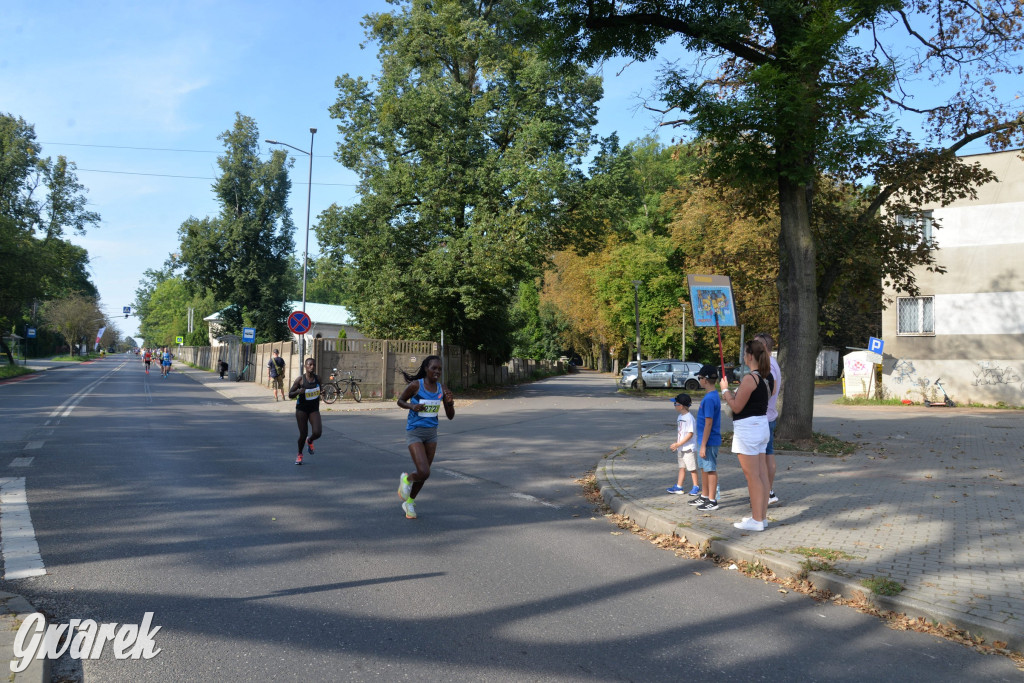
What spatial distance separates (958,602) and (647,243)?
138 feet

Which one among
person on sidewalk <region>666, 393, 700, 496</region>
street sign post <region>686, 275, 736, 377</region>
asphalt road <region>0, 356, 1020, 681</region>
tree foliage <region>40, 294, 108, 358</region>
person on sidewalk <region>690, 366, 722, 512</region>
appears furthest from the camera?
tree foliage <region>40, 294, 108, 358</region>

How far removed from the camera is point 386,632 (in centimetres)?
420

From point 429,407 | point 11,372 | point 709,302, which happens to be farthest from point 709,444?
point 11,372

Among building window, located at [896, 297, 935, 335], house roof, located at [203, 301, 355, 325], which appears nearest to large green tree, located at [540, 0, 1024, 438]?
building window, located at [896, 297, 935, 335]

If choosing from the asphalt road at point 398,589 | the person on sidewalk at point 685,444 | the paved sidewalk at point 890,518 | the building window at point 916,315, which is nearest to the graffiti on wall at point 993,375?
the building window at point 916,315

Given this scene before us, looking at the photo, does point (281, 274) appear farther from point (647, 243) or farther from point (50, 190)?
point (647, 243)

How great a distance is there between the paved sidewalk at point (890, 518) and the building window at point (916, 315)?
49.4 feet

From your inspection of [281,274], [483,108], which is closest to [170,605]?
[483,108]

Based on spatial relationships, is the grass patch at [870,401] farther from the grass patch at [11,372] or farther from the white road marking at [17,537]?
the grass patch at [11,372]

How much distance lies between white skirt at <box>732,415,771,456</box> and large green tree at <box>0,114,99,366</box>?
126 feet

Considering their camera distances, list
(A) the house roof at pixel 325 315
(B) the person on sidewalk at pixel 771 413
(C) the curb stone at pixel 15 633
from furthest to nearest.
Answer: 1. (A) the house roof at pixel 325 315
2. (B) the person on sidewalk at pixel 771 413
3. (C) the curb stone at pixel 15 633

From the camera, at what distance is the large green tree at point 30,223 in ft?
116

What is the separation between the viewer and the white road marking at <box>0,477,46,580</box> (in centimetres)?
510

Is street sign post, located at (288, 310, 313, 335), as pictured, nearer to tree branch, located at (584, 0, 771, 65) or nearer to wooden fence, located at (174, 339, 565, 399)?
wooden fence, located at (174, 339, 565, 399)
